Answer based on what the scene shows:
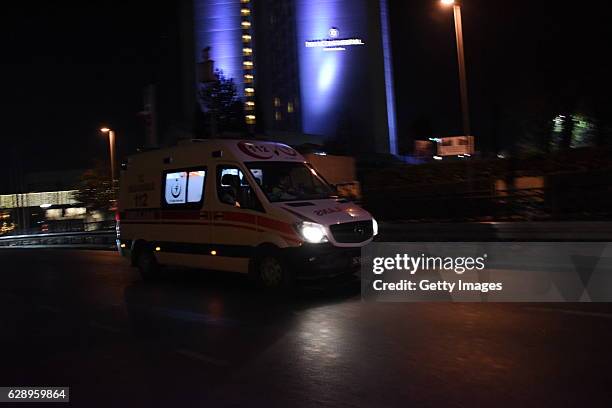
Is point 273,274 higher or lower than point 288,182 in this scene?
lower

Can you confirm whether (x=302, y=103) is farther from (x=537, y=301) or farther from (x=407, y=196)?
(x=537, y=301)

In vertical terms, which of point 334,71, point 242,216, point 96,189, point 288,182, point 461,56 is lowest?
point 242,216

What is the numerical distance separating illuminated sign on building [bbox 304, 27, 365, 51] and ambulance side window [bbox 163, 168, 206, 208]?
106081 mm

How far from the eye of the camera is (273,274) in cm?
934

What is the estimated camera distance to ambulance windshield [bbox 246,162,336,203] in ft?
31.7

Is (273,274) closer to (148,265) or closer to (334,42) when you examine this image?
(148,265)

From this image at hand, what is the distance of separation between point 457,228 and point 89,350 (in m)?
9.89

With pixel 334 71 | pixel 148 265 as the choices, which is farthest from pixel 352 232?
pixel 334 71

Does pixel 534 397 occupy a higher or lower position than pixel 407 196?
lower

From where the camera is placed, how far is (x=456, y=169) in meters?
32.6

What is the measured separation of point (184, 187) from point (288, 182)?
2209mm

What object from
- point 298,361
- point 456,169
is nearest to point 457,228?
point 298,361

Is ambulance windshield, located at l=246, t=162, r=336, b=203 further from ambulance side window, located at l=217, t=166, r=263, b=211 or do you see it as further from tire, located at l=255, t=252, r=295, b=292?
tire, located at l=255, t=252, r=295, b=292

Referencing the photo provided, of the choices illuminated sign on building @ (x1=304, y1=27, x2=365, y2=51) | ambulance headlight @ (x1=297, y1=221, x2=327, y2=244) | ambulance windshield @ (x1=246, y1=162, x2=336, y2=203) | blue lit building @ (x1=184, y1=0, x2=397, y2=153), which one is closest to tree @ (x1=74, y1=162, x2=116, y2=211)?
ambulance windshield @ (x1=246, y1=162, x2=336, y2=203)
